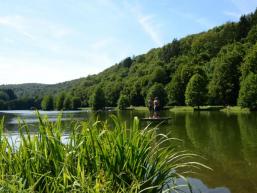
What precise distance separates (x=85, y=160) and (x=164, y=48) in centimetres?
19625

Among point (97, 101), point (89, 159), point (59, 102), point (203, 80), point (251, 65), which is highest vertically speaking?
point (251, 65)

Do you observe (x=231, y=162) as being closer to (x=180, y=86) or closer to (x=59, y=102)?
(x=180, y=86)

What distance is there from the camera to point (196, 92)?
291ft

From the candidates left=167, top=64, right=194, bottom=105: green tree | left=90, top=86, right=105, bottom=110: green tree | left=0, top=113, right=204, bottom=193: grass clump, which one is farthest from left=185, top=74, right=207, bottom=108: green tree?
Result: left=0, top=113, right=204, bottom=193: grass clump

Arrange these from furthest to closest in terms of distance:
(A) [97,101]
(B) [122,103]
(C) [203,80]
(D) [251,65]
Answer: (A) [97,101]
(B) [122,103]
(C) [203,80]
(D) [251,65]

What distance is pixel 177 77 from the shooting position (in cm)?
11100

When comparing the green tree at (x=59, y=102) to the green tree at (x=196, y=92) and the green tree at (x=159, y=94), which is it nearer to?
the green tree at (x=159, y=94)

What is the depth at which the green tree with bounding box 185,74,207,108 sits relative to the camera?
292 feet

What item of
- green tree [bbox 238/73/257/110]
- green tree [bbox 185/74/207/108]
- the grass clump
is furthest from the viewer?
green tree [bbox 185/74/207/108]

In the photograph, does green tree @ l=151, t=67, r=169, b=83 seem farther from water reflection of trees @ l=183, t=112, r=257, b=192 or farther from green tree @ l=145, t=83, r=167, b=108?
water reflection of trees @ l=183, t=112, r=257, b=192

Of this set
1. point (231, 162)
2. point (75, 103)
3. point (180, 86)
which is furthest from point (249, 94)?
point (75, 103)

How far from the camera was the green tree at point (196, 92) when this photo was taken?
89062mm

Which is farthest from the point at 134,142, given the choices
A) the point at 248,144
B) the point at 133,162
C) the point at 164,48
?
the point at 164,48

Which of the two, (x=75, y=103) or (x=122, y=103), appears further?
(x=75, y=103)
